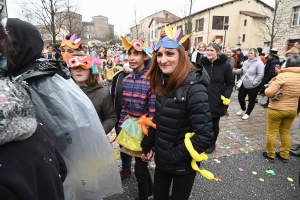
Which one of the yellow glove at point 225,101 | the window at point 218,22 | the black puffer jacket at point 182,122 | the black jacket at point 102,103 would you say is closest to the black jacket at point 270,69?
the yellow glove at point 225,101

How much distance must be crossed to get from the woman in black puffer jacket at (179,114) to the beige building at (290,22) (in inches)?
873

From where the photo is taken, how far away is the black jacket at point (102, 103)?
7.54ft

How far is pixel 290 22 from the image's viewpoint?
19.5 metres

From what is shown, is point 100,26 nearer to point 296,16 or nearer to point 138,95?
point 296,16

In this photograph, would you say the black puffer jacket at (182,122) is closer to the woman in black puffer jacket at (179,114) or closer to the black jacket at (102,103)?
the woman in black puffer jacket at (179,114)

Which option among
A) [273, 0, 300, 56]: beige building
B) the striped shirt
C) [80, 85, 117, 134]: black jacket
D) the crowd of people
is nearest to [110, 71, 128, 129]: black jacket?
the crowd of people

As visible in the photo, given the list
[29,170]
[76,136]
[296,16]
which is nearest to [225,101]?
[76,136]

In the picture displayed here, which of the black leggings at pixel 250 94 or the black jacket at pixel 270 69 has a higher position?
the black jacket at pixel 270 69

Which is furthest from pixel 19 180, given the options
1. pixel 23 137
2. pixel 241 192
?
pixel 241 192

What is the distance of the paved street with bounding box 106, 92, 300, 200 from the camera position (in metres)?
2.75

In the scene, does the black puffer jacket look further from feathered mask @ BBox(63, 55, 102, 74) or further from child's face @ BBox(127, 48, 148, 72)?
feathered mask @ BBox(63, 55, 102, 74)

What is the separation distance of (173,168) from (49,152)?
123 cm

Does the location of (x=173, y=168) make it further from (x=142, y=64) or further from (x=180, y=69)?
(x=142, y=64)

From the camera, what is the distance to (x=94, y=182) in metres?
1.46
